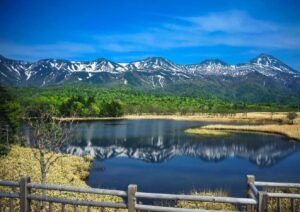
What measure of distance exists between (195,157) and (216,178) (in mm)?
17503

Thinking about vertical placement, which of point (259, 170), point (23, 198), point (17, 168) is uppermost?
point (23, 198)

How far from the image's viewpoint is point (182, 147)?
71375 millimetres

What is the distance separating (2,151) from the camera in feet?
127

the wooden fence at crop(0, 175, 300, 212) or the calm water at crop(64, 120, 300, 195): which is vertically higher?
the wooden fence at crop(0, 175, 300, 212)

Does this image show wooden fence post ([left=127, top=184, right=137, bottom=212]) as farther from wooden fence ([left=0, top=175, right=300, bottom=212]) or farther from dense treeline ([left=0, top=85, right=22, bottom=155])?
dense treeline ([left=0, top=85, right=22, bottom=155])

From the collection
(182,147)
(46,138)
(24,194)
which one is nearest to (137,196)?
(24,194)

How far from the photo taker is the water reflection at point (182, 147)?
61562mm

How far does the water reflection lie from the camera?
61562mm

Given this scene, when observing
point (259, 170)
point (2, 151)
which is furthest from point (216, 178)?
point (2, 151)

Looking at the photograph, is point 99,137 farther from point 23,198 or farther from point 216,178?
point 23,198

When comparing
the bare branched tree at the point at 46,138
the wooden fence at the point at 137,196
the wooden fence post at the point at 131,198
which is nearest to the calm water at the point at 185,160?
the bare branched tree at the point at 46,138

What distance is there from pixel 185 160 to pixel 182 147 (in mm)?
13906

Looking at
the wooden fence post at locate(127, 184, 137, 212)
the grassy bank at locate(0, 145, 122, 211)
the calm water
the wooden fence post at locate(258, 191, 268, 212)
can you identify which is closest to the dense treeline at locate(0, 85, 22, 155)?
the grassy bank at locate(0, 145, 122, 211)

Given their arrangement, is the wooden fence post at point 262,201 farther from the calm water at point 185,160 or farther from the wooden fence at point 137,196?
the calm water at point 185,160
